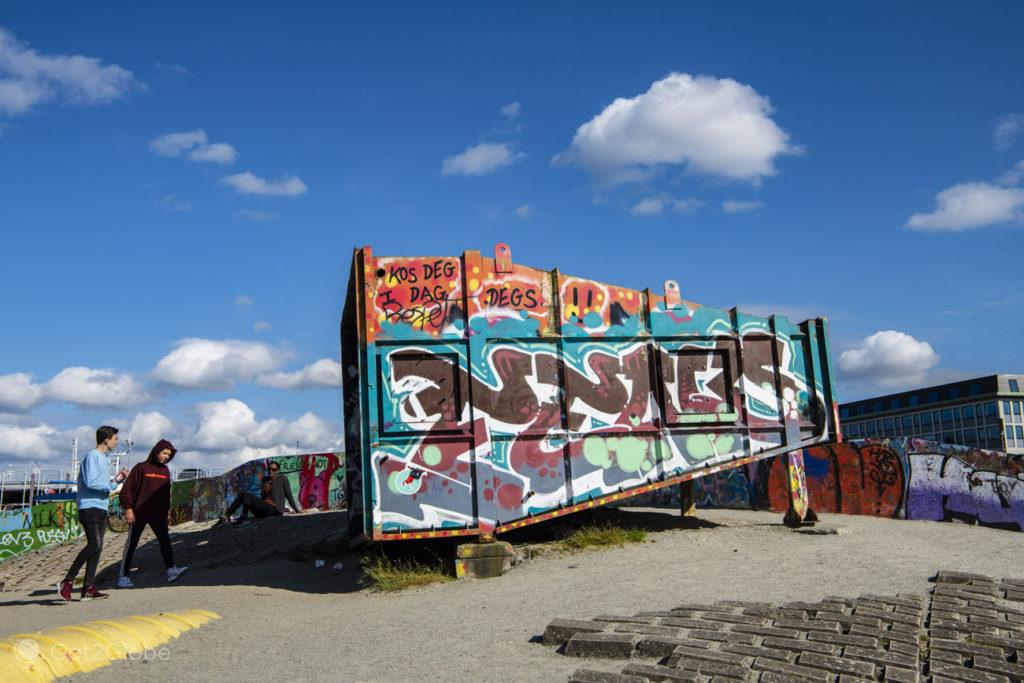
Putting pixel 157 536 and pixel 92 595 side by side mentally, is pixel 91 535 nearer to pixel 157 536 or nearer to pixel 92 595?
pixel 92 595

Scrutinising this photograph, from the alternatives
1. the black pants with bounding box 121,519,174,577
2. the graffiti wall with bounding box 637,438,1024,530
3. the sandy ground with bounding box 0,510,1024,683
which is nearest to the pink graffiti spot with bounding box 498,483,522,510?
the sandy ground with bounding box 0,510,1024,683

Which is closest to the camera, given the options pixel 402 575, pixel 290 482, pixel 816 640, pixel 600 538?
pixel 816 640

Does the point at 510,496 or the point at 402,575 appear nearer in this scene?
the point at 402,575

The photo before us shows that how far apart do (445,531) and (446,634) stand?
2.60 meters

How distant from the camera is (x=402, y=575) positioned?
833cm

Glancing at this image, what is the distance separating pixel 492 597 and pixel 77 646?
11.4 ft

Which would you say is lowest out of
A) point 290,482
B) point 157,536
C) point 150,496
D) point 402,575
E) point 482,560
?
point 402,575

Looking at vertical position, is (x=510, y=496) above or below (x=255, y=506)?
above

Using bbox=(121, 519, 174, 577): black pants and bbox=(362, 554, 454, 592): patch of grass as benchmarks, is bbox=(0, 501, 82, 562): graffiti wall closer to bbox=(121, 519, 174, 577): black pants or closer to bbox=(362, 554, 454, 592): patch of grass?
bbox=(121, 519, 174, 577): black pants

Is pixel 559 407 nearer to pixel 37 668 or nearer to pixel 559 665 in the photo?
pixel 559 665

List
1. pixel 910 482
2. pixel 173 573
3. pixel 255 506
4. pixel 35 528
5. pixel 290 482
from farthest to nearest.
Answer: pixel 35 528, pixel 290 482, pixel 255 506, pixel 910 482, pixel 173 573

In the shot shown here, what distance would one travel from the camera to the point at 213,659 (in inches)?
218

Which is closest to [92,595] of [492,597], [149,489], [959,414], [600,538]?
[149,489]

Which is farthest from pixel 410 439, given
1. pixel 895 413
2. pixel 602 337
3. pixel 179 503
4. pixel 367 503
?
pixel 895 413
